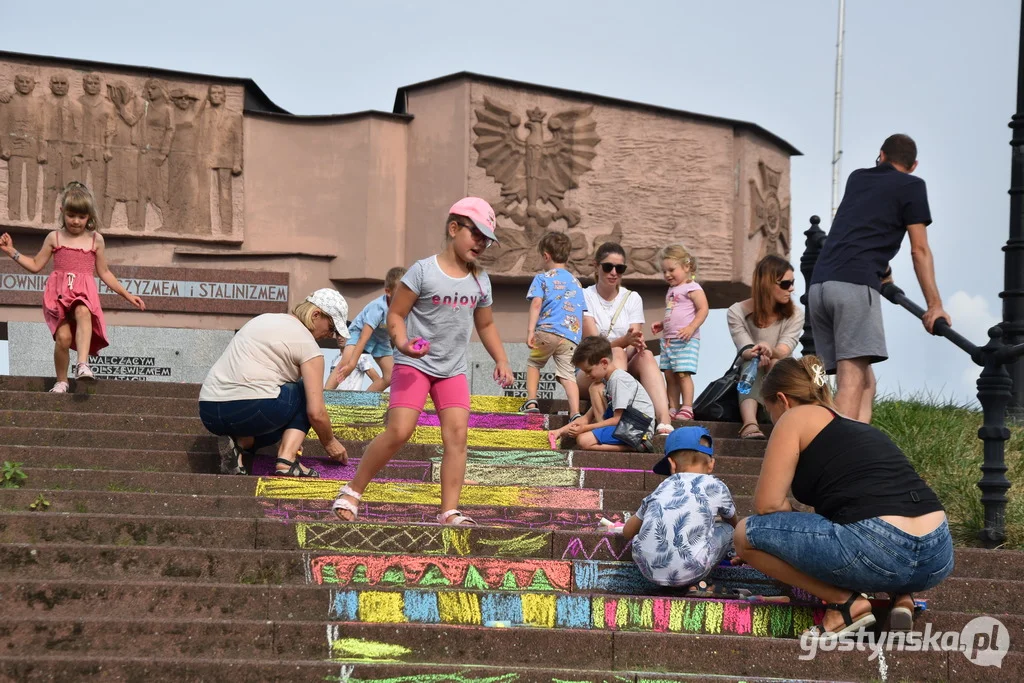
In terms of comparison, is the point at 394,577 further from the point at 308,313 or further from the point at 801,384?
the point at 308,313

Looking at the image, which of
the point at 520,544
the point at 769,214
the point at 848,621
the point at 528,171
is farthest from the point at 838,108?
the point at 848,621

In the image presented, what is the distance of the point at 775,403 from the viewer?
17.2 ft

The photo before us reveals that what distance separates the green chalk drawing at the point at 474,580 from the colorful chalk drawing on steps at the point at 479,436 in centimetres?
271

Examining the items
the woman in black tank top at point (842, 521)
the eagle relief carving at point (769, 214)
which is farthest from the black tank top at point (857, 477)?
the eagle relief carving at point (769, 214)

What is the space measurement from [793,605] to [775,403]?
2.66 ft

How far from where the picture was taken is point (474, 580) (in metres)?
5.56

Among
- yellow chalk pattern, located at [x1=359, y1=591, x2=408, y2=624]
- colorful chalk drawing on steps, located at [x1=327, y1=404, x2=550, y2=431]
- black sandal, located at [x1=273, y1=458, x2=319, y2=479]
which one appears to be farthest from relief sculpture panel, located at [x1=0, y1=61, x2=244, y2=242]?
yellow chalk pattern, located at [x1=359, y1=591, x2=408, y2=624]

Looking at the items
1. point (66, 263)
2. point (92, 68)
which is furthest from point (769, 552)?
point (92, 68)

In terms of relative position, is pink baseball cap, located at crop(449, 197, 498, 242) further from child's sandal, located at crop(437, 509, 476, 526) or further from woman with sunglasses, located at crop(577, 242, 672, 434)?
woman with sunglasses, located at crop(577, 242, 672, 434)

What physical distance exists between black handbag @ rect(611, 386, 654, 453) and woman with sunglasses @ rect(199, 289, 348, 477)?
69.8 inches

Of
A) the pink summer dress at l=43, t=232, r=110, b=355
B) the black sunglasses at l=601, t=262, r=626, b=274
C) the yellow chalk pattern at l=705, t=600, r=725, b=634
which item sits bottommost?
the yellow chalk pattern at l=705, t=600, r=725, b=634

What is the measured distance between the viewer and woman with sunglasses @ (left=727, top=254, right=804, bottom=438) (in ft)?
28.7

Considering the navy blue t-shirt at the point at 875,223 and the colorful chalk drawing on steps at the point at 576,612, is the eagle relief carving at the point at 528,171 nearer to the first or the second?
the navy blue t-shirt at the point at 875,223

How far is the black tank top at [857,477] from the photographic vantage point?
4.94m
